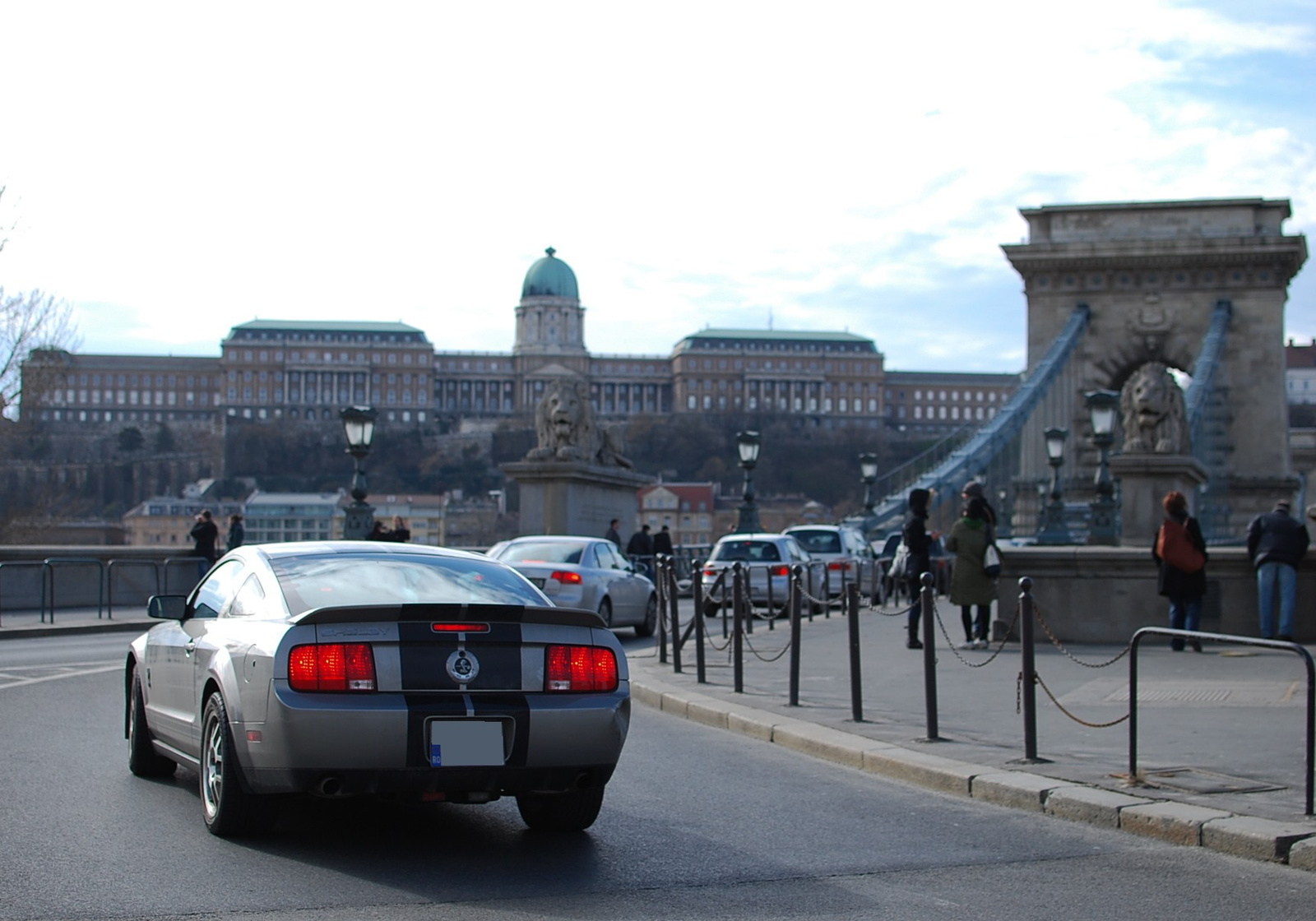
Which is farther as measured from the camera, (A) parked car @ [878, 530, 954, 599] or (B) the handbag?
(A) parked car @ [878, 530, 954, 599]

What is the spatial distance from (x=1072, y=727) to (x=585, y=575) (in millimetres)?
9521

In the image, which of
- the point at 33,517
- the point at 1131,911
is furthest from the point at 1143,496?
the point at 33,517

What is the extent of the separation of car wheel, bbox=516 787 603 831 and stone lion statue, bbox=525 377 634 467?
2180 cm

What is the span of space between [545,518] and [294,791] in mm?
22774

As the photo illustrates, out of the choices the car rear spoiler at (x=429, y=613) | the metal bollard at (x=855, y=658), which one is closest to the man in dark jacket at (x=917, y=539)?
the metal bollard at (x=855, y=658)

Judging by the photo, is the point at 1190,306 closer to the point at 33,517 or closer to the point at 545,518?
the point at 545,518

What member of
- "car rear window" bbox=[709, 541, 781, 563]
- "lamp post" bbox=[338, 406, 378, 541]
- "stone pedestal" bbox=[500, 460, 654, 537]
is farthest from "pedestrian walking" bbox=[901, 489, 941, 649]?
"stone pedestal" bbox=[500, 460, 654, 537]

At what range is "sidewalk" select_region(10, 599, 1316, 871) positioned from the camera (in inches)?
307

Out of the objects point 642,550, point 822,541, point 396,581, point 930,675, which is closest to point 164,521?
point 642,550

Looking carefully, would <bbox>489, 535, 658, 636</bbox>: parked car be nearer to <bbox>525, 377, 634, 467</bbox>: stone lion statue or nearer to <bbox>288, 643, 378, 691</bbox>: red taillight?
<bbox>525, 377, 634, 467</bbox>: stone lion statue

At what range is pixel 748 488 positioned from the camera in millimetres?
36344

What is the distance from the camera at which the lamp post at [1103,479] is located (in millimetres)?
28047

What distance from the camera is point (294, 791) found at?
672 cm

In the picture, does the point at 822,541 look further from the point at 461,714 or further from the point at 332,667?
the point at 332,667
